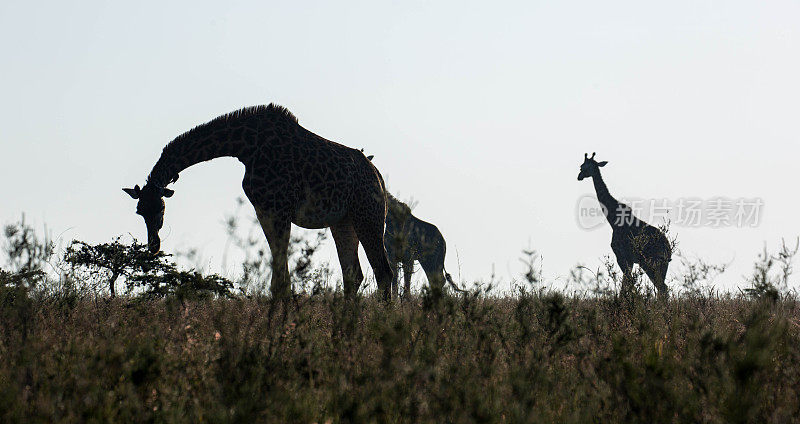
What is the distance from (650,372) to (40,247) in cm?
542

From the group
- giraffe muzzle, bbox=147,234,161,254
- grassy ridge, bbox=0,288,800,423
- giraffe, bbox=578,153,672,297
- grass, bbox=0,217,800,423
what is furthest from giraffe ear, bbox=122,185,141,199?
giraffe, bbox=578,153,672,297

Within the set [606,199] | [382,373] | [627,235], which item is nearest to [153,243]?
[382,373]

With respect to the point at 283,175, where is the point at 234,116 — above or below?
above

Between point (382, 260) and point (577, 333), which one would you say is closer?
point (577, 333)

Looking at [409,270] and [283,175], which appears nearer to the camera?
[283,175]

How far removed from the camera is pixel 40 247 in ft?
22.5

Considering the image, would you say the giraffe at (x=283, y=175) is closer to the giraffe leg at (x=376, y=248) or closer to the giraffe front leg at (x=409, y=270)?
the giraffe leg at (x=376, y=248)

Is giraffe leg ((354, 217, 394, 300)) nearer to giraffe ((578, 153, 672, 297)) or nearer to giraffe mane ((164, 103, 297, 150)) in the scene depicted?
giraffe mane ((164, 103, 297, 150))

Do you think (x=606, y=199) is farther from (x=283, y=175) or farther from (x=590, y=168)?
(x=283, y=175)

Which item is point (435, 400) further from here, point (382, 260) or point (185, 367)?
point (382, 260)

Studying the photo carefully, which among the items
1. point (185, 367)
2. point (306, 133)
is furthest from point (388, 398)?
point (306, 133)

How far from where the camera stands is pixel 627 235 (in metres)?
15.6

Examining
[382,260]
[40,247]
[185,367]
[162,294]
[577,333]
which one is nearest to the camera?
[185,367]

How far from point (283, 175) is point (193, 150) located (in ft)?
4.22
